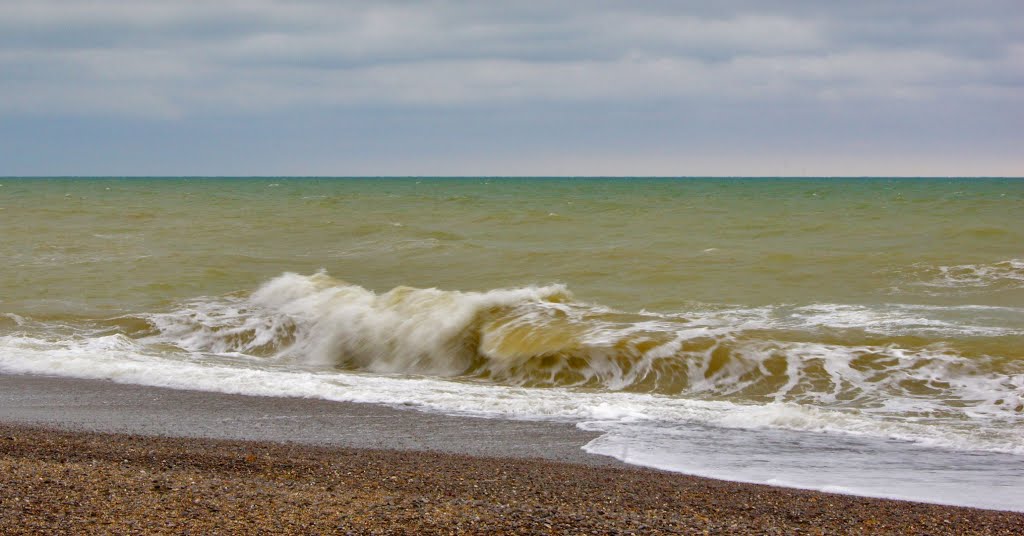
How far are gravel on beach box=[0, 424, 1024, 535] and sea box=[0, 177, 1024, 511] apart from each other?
0.69m

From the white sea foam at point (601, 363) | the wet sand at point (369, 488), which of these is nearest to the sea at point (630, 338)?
the white sea foam at point (601, 363)

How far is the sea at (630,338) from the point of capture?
297 inches

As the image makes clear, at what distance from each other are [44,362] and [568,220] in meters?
25.2

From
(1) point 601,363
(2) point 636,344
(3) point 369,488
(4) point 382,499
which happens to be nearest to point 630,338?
(2) point 636,344

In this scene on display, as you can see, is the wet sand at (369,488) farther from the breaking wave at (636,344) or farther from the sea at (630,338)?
the breaking wave at (636,344)

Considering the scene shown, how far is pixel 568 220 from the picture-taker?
34.6m

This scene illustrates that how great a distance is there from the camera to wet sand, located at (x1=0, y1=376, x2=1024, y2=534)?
473 centimetres

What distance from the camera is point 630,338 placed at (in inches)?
448

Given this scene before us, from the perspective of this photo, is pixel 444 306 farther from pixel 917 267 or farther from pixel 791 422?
pixel 917 267

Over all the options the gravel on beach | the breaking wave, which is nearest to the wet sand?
the gravel on beach

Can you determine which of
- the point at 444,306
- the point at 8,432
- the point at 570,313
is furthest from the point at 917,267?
the point at 8,432

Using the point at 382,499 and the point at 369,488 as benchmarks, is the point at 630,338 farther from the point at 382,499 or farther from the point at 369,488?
the point at 382,499

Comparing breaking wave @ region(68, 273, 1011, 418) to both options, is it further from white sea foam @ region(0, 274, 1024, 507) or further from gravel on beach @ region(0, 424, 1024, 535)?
gravel on beach @ region(0, 424, 1024, 535)

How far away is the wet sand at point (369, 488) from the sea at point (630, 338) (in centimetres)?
62
